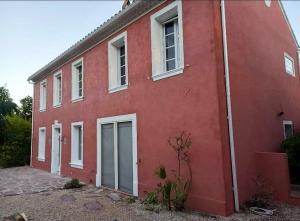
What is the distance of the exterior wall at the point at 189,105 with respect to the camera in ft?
19.2

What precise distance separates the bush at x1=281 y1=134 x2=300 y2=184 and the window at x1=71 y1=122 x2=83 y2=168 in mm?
7887

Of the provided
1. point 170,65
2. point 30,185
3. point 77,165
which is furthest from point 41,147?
point 170,65

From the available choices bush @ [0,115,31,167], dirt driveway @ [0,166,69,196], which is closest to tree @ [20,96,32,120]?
bush @ [0,115,31,167]

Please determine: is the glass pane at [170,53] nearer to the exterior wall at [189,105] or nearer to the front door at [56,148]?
the exterior wall at [189,105]

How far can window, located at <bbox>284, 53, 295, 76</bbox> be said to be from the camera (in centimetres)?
1028

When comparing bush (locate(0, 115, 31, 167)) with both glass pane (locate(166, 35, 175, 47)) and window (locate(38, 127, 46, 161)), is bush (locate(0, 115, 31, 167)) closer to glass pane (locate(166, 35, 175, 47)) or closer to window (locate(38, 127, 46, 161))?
window (locate(38, 127, 46, 161))

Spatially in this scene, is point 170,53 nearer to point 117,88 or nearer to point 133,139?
point 117,88

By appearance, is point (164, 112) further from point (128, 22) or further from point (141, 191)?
point (128, 22)

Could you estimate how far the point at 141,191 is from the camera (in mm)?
7652

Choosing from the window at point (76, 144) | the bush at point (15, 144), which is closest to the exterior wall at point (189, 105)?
the window at point (76, 144)

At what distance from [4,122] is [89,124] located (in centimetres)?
1144

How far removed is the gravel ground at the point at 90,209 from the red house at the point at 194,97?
50cm

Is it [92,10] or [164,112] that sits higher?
[92,10]

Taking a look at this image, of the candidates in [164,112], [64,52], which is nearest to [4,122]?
[64,52]
